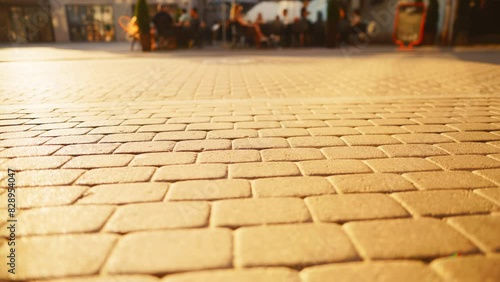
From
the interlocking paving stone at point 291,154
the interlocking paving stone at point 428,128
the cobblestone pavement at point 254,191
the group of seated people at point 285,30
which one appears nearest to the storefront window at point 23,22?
the group of seated people at point 285,30

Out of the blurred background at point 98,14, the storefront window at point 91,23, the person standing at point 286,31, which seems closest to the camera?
the person standing at point 286,31

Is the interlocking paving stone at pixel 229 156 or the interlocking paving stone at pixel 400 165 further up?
the interlocking paving stone at pixel 229 156

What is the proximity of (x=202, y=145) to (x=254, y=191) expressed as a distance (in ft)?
2.77

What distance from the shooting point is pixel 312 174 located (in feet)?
6.38

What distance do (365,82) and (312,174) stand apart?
12.9 feet

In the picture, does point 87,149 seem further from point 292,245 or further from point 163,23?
point 163,23

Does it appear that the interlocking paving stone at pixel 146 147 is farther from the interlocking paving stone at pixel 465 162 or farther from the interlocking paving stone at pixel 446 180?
the interlocking paving stone at pixel 465 162

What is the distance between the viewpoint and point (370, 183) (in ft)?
5.97

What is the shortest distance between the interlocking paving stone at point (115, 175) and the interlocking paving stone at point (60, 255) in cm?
53

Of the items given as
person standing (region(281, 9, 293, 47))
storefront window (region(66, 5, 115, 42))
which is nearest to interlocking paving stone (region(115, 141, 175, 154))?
person standing (region(281, 9, 293, 47))

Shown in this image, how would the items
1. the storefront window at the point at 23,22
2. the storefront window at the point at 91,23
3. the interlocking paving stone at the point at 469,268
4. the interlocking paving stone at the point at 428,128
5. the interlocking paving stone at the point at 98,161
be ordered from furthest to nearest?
the storefront window at the point at 23,22, the storefront window at the point at 91,23, the interlocking paving stone at the point at 428,128, the interlocking paving stone at the point at 98,161, the interlocking paving stone at the point at 469,268

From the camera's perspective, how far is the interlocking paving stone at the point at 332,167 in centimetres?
197

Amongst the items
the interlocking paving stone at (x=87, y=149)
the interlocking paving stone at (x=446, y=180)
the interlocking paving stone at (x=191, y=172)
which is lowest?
the interlocking paving stone at (x=446, y=180)

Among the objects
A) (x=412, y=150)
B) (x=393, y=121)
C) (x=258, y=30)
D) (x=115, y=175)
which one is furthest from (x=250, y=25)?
(x=115, y=175)
